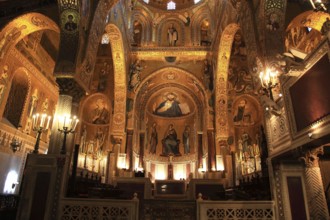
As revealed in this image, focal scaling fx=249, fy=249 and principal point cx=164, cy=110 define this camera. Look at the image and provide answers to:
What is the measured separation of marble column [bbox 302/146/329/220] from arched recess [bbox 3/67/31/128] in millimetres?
13118

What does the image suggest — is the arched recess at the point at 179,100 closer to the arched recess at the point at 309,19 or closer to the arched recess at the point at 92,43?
the arched recess at the point at 92,43

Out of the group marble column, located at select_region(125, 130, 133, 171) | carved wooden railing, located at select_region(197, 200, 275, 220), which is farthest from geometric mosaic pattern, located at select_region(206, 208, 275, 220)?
marble column, located at select_region(125, 130, 133, 171)

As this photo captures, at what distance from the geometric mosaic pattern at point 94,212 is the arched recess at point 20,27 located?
21.7 ft

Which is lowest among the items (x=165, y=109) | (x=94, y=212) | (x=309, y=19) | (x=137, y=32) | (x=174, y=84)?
(x=94, y=212)

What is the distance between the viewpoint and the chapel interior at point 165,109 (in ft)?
22.0

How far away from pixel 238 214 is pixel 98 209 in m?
4.13

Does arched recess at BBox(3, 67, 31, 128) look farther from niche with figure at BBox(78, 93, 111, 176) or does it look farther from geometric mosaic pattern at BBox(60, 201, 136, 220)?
geometric mosaic pattern at BBox(60, 201, 136, 220)

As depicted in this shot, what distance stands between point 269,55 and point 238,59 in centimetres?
1091

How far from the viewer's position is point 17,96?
44.3 ft

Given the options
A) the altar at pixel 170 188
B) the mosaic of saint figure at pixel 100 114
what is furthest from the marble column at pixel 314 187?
the mosaic of saint figure at pixel 100 114

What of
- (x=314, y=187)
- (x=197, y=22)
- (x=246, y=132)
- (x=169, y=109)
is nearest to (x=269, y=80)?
(x=314, y=187)

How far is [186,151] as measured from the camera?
19594 mm

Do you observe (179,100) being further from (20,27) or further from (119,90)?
(20,27)

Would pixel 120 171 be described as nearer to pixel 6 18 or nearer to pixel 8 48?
pixel 8 48
